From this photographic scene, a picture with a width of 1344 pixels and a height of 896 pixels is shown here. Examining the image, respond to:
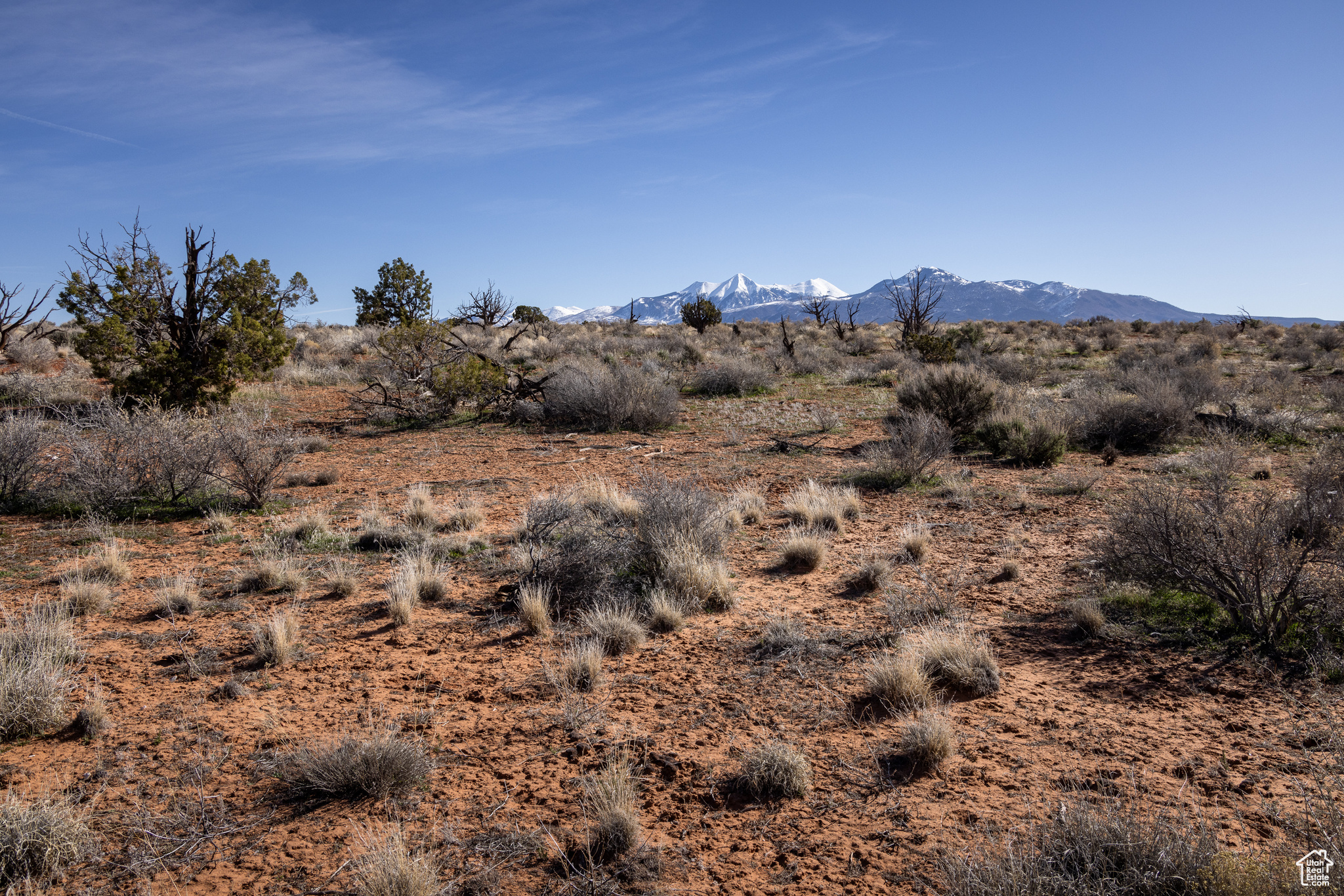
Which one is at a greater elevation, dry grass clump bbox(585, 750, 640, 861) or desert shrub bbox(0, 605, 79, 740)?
desert shrub bbox(0, 605, 79, 740)

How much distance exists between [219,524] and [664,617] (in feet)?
18.9

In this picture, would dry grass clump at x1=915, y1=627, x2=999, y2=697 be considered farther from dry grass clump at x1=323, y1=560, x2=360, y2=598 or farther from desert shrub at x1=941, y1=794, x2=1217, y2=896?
dry grass clump at x1=323, y1=560, x2=360, y2=598

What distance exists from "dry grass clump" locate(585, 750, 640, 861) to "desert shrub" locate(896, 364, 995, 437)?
11.1 metres

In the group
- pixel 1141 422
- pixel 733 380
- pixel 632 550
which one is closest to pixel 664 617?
pixel 632 550

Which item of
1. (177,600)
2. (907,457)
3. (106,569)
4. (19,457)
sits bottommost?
(177,600)

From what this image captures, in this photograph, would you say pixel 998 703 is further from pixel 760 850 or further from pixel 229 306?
pixel 229 306

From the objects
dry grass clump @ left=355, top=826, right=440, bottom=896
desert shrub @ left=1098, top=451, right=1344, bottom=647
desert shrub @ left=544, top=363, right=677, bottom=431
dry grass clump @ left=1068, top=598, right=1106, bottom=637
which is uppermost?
desert shrub @ left=544, top=363, right=677, bottom=431

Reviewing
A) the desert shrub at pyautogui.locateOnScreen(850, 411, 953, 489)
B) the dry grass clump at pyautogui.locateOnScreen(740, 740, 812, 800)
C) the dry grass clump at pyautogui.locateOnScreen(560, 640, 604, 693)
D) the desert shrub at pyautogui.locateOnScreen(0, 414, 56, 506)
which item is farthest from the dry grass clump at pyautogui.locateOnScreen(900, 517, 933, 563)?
the desert shrub at pyautogui.locateOnScreen(0, 414, 56, 506)

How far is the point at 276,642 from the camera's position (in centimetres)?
485

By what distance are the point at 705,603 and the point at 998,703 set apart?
8.15ft

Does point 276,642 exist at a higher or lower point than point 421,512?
lower

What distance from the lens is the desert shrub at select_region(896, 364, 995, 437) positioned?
43.8 feet

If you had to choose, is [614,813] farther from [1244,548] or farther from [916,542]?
[916,542]

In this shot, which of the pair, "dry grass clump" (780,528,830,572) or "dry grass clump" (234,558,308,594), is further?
"dry grass clump" (780,528,830,572)
